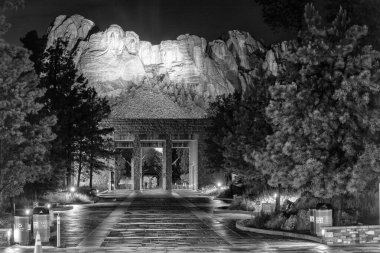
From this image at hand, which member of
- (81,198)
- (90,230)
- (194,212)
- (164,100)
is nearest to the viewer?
(90,230)

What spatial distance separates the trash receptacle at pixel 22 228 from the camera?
930 inches

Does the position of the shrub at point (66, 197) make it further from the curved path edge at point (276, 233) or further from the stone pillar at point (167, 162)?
the stone pillar at point (167, 162)

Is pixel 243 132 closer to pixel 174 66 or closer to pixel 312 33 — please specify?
pixel 312 33

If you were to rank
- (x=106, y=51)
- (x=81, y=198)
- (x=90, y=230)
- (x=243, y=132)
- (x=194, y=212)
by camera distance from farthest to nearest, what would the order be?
(x=106, y=51), (x=81, y=198), (x=194, y=212), (x=243, y=132), (x=90, y=230)

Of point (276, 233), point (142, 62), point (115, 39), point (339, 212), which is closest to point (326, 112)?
point (339, 212)

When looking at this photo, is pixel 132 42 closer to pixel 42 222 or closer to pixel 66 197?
pixel 66 197

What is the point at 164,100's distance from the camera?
10662 cm

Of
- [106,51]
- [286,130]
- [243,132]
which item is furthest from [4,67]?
[106,51]

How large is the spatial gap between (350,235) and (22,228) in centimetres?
1066

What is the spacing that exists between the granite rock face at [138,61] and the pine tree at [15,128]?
299 feet

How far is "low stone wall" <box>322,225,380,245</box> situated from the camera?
23.6m

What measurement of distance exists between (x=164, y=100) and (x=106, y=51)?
81.8 ft

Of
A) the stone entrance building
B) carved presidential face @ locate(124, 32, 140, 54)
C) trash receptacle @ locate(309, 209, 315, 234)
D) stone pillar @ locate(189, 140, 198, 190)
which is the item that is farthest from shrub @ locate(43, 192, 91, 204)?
carved presidential face @ locate(124, 32, 140, 54)

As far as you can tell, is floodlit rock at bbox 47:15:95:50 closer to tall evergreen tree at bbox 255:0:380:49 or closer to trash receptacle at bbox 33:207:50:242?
tall evergreen tree at bbox 255:0:380:49
